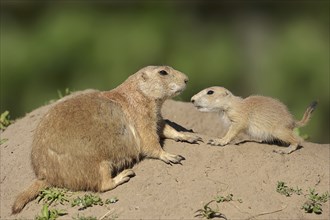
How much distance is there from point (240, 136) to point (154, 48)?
628cm

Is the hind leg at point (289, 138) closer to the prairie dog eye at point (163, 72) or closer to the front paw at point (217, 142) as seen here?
the front paw at point (217, 142)

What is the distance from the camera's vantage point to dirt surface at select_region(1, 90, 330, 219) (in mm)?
6445

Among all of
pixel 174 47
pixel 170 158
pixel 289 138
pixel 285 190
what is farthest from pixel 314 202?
pixel 174 47

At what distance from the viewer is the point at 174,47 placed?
14.7 meters

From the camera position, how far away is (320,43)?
1487cm

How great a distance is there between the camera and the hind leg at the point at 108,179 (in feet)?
22.0

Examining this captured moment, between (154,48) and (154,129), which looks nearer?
(154,129)

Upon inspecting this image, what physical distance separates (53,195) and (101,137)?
760mm

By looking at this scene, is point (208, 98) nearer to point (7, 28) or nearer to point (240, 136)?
point (240, 136)

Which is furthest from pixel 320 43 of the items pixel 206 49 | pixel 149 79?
pixel 149 79

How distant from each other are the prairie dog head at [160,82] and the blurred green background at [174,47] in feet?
17.5

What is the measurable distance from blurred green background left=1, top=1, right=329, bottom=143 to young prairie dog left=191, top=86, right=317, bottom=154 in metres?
4.50

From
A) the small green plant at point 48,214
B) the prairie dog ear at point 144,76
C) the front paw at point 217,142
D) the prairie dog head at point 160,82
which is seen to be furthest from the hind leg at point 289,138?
the small green plant at point 48,214

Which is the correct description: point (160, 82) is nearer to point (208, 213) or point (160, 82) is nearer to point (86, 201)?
point (86, 201)
